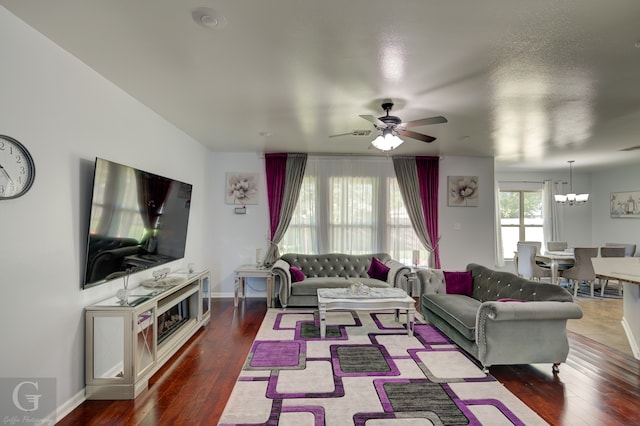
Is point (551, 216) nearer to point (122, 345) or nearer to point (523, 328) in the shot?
point (523, 328)

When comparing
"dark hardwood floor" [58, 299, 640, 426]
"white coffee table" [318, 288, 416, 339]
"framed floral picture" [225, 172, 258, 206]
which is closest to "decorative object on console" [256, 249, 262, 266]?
"framed floral picture" [225, 172, 258, 206]

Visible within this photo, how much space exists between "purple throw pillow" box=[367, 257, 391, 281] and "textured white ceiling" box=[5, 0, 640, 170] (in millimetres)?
2462

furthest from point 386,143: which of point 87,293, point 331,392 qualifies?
point 87,293

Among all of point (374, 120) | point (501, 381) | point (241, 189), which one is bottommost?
point (501, 381)

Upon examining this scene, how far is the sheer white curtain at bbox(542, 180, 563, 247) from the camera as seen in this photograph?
26.7ft

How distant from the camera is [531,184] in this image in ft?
27.2

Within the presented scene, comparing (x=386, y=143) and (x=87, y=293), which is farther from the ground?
(x=386, y=143)

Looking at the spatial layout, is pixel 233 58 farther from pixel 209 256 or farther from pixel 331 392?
pixel 209 256

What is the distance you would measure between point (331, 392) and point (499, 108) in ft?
11.3

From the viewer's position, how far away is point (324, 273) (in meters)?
5.58

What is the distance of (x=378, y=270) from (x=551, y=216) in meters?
5.80

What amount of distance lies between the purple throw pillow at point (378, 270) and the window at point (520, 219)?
15.6 ft

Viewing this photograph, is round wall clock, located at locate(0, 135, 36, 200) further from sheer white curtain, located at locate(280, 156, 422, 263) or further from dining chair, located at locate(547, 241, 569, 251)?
dining chair, located at locate(547, 241, 569, 251)

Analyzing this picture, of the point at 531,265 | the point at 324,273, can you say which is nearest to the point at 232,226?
the point at 324,273
